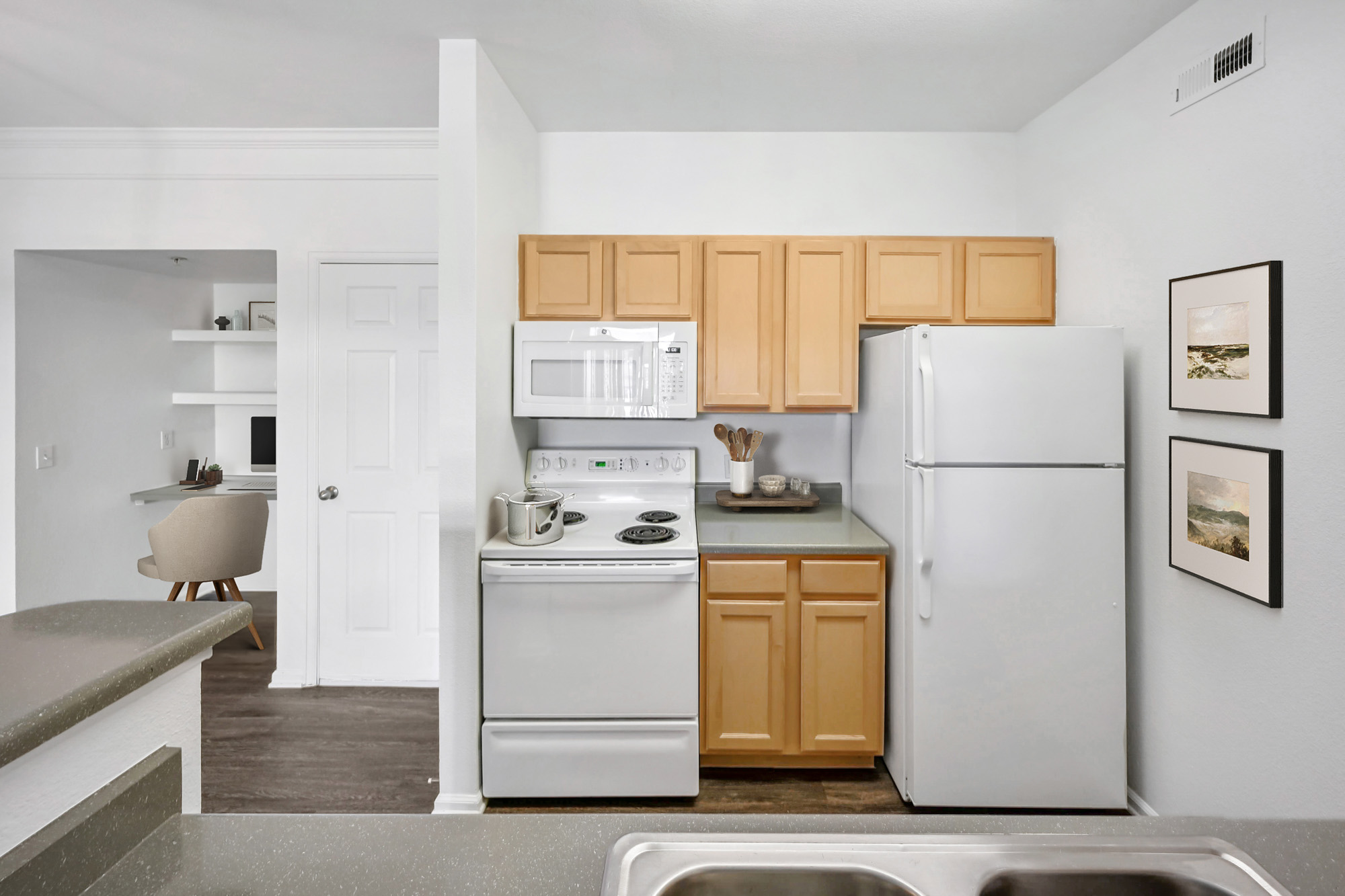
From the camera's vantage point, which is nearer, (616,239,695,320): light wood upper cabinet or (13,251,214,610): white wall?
(616,239,695,320): light wood upper cabinet

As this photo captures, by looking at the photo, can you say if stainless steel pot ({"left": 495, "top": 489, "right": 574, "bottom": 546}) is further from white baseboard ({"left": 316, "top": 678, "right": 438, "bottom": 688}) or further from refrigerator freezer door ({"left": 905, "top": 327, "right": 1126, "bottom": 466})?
white baseboard ({"left": 316, "top": 678, "right": 438, "bottom": 688})

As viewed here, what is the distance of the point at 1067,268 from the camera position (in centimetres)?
272

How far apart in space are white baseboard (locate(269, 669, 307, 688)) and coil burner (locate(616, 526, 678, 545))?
6.20 ft

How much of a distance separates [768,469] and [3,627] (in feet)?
8.95

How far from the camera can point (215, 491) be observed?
4109mm

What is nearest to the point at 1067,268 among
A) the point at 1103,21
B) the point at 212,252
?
the point at 1103,21

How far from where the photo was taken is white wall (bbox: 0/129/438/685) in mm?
3164

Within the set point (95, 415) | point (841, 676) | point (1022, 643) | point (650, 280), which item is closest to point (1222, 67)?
point (1022, 643)

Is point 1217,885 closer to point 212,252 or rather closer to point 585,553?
point 585,553

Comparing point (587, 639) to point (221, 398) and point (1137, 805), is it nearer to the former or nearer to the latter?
point (1137, 805)

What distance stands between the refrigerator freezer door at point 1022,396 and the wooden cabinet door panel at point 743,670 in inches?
33.1

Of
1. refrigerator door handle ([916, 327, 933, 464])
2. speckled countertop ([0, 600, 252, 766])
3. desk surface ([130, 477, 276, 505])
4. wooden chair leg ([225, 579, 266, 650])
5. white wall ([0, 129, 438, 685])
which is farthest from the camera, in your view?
desk surface ([130, 477, 276, 505])

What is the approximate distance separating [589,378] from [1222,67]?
222 cm

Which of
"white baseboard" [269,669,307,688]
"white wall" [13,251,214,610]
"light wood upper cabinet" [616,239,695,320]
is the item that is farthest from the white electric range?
"white wall" [13,251,214,610]
